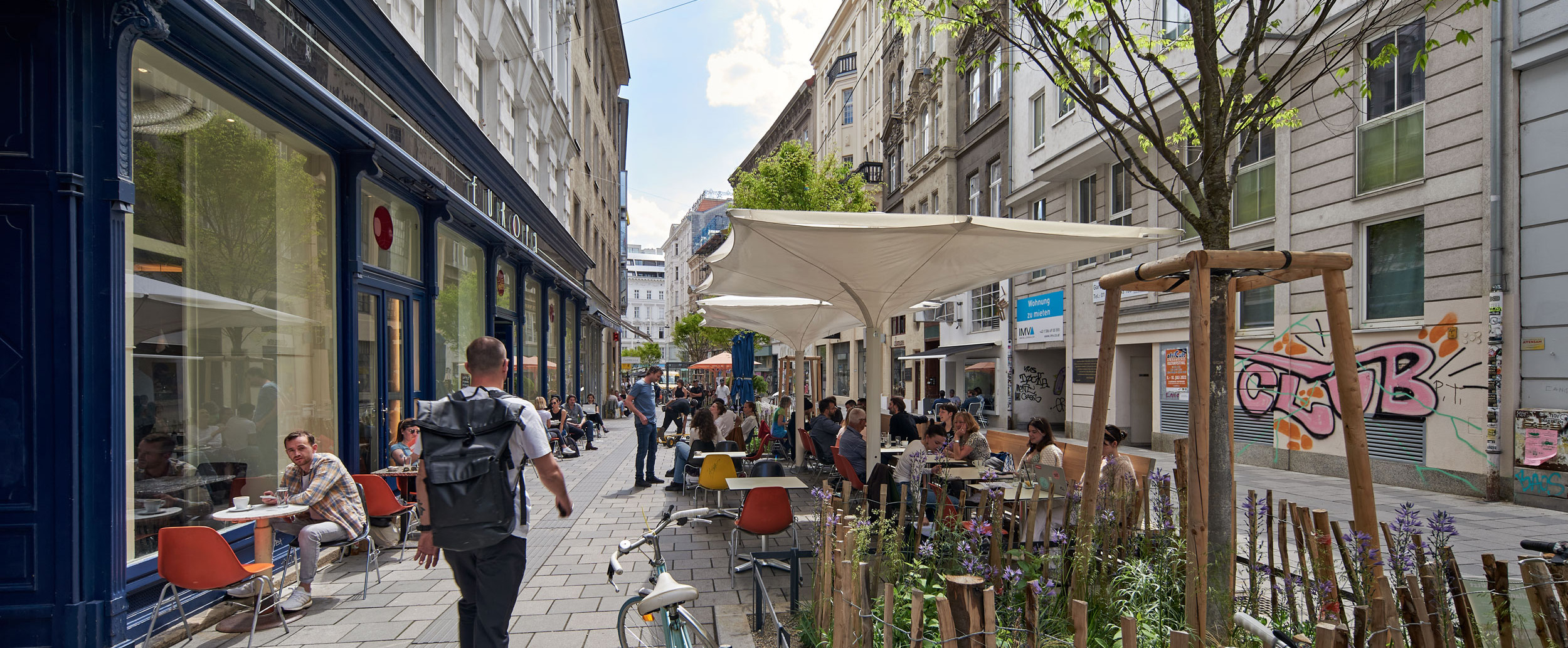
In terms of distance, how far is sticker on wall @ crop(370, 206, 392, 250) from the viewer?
848cm

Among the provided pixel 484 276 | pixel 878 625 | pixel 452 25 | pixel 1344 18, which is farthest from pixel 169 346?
pixel 1344 18

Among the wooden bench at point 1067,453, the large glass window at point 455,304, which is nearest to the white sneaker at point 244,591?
the large glass window at point 455,304

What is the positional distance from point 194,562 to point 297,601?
1.09 metres

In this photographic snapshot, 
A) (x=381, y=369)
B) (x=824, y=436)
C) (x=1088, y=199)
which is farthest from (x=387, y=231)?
(x=1088, y=199)

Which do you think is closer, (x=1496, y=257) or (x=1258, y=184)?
(x=1496, y=257)

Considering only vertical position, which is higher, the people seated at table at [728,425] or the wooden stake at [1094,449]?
the wooden stake at [1094,449]

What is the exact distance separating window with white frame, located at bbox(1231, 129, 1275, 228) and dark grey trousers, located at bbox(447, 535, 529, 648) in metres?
13.6

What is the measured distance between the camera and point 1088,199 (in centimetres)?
1927

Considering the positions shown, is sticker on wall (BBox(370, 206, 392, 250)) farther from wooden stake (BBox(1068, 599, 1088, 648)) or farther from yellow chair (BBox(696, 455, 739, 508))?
wooden stake (BBox(1068, 599, 1088, 648))

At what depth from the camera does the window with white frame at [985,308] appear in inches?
959

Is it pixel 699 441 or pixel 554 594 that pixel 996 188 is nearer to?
pixel 699 441

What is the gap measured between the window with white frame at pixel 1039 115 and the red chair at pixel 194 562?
62.2ft

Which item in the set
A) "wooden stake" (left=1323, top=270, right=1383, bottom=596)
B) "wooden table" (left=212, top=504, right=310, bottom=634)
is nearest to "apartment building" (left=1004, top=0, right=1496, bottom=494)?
"wooden stake" (left=1323, top=270, right=1383, bottom=596)

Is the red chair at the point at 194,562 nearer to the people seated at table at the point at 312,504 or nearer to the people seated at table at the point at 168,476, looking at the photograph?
the people seated at table at the point at 168,476
